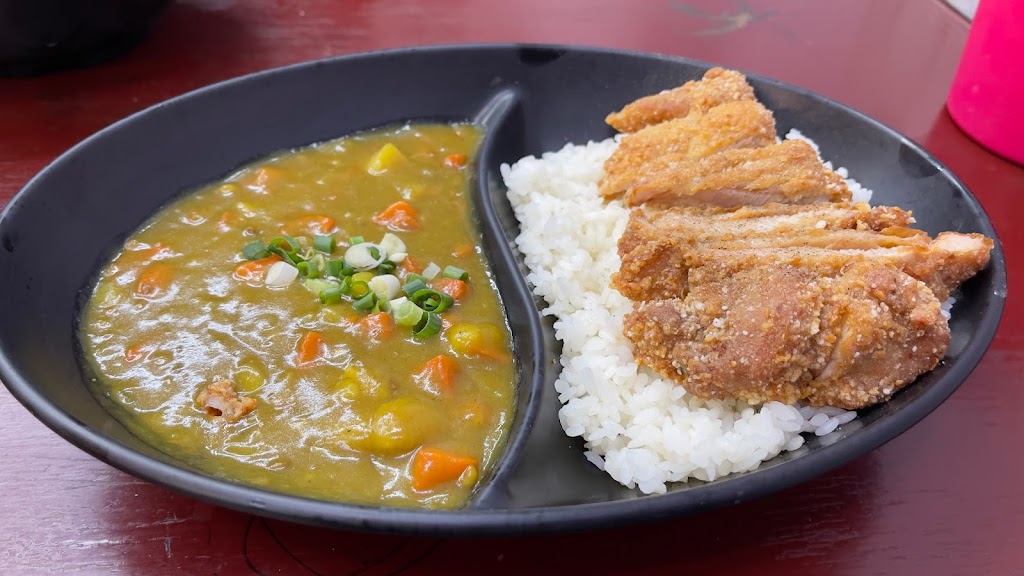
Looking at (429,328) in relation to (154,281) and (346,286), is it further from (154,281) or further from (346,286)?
(154,281)

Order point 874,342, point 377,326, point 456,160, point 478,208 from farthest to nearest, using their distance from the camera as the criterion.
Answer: point 456,160
point 478,208
point 377,326
point 874,342

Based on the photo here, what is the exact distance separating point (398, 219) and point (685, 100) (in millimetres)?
1221

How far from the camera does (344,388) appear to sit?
1.86 meters

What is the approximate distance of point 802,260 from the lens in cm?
186

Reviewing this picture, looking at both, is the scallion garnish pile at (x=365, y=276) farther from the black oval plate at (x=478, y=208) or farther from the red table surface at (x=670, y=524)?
the red table surface at (x=670, y=524)

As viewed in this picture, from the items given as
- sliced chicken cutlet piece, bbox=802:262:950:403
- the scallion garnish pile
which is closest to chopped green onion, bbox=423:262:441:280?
the scallion garnish pile

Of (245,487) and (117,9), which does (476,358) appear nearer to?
(245,487)

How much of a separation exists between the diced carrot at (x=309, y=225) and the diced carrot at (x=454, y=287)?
1.58ft

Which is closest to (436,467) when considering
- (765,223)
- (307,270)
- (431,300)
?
(431,300)

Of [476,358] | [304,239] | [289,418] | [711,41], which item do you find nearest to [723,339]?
[476,358]

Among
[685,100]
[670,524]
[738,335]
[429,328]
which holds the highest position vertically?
[685,100]

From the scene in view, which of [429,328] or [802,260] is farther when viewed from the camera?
[429,328]

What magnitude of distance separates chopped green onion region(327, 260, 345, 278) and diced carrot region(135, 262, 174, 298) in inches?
18.9

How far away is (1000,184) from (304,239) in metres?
2.97
